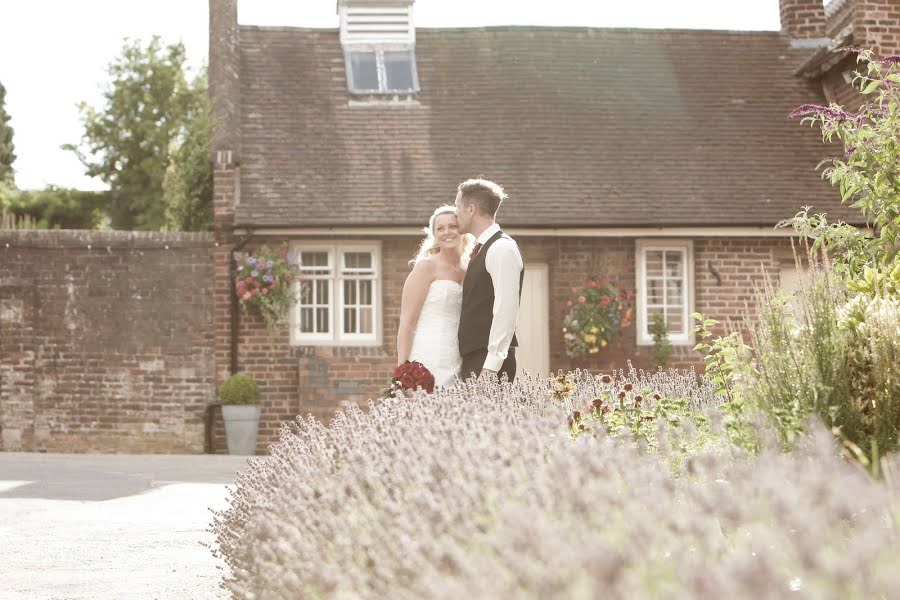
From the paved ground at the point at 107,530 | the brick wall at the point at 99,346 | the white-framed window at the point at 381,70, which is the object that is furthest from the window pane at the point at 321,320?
Result: the paved ground at the point at 107,530

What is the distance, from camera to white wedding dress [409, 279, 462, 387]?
6434 millimetres

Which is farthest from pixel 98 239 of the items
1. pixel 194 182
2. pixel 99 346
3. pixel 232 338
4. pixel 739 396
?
pixel 739 396

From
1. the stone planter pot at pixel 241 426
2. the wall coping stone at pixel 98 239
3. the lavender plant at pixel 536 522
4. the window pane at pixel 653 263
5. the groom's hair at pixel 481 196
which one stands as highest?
the wall coping stone at pixel 98 239

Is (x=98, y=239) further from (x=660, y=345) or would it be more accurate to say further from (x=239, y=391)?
(x=660, y=345)

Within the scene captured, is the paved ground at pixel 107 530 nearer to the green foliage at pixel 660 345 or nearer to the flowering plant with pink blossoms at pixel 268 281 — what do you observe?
the flowering plant with pink blossoms at pixel 268 281

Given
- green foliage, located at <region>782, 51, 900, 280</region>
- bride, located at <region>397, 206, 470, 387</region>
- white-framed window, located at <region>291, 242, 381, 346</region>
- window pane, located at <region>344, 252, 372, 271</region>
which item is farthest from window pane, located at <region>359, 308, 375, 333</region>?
bride, located at <region>397, 206, 470, 387</region>

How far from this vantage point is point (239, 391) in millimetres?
15078

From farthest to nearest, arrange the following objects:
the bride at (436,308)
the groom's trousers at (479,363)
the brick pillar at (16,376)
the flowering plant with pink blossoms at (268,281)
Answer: the brick pillar at (16,376) < the flowering plant with pink blossoms at (268,281) < the bride at (436,308) < the groom's trousers at (479,363)

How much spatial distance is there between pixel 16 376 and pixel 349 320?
4.42 meters

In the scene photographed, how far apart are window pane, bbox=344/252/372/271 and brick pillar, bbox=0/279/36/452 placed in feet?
13.9

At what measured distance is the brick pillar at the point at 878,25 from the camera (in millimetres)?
16766

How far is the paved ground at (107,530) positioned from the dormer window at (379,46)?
761 centimetres

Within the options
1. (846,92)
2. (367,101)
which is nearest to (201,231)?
(367,101)

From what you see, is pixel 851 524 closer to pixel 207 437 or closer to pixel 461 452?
pixel 461 452
